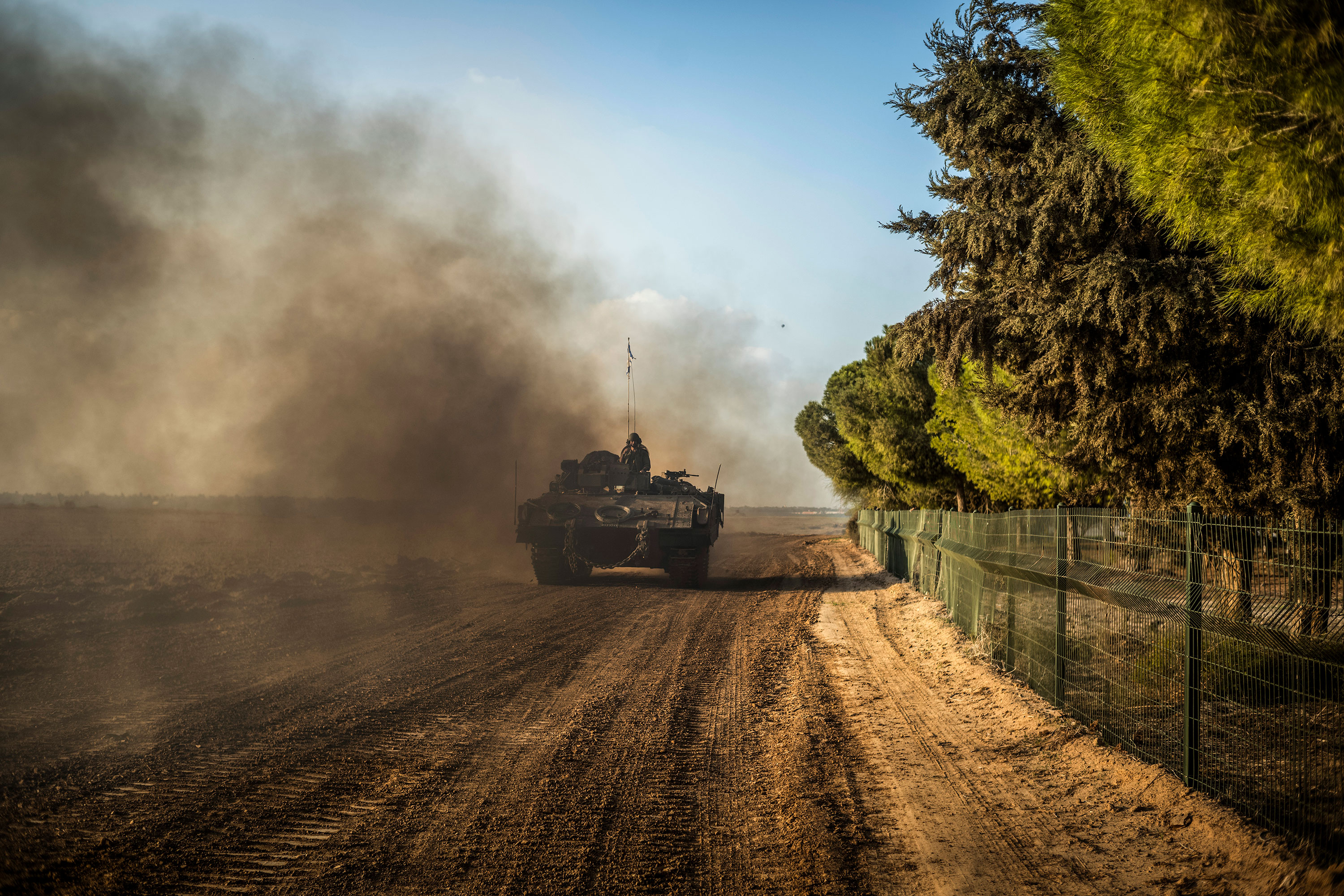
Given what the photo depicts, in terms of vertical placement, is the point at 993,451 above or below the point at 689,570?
above

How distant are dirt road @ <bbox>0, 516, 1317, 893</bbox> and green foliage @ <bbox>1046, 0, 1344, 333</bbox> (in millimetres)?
2764

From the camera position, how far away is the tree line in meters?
3.49

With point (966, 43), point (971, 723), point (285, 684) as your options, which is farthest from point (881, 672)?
point (966, 43)

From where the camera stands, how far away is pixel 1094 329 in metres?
8.52

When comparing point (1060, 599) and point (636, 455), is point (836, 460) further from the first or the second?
point (1060, 599)

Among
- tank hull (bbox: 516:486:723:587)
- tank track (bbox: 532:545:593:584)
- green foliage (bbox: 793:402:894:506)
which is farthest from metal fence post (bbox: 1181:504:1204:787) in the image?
green foliage (bbox: 793:402:894:506)

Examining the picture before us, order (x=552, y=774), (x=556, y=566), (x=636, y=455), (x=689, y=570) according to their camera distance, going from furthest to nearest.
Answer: (x=636, y=455)
(x=556, y=566)
(x=689, y=570)
(x=552, y=774)

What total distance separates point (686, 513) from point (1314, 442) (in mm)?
12084

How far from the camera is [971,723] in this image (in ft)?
22.4

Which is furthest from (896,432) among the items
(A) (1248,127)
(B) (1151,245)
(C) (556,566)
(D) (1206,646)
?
(A) (1248,127)

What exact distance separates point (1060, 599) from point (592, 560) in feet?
42.3

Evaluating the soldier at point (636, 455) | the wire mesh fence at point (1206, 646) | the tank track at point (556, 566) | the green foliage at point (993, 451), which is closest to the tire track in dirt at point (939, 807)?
the wire mesh fence at point (1206, 646)

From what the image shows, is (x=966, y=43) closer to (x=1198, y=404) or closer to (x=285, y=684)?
(x=1198, y=404)

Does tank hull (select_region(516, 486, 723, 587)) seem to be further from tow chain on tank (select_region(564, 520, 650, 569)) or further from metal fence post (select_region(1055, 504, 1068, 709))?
metal fence post (select_region(1055, 504, 1068, 709))
